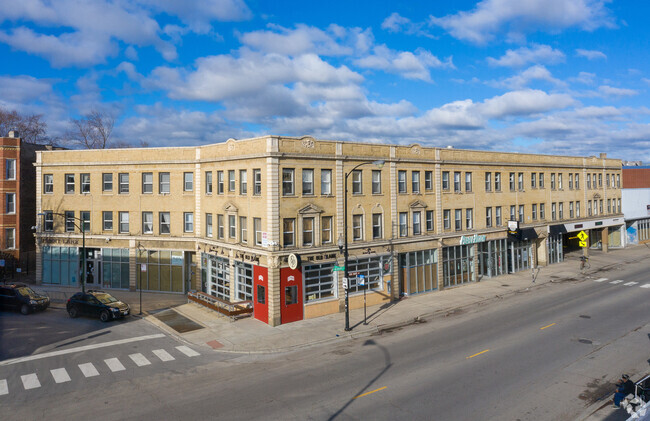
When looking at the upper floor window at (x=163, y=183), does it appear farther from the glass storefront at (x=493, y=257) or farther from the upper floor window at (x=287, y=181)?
the glass storefront at (x=493, y=257)

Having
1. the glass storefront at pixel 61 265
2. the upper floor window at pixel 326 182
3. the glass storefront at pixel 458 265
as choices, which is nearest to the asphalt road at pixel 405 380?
the upper floor window at pixel 326 182

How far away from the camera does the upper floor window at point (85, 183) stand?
37500mm

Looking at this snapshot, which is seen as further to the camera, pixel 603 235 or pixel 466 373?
pixel 603 235

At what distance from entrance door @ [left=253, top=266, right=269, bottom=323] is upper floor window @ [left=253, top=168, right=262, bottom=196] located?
481 centimetres

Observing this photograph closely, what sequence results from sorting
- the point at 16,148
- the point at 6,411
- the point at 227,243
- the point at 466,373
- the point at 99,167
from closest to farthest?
1. the point at 6,411
2. the point at 466,373
3. the point at 227,243
4. the point at 99,167
5. the point at 16,148

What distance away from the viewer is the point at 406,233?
33.2 m

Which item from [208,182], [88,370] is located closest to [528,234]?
[208,182]

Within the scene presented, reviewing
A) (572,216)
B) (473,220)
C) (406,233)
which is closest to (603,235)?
(572,216)

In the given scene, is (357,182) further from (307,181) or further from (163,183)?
(163,183)

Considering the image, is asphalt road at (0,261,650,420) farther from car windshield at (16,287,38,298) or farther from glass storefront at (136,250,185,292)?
glass storefront at (136,250,185,292)

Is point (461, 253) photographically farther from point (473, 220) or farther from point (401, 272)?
point (401, 272)

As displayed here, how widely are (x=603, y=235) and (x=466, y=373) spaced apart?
47.4 m

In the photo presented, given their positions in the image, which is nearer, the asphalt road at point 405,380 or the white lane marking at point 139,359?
the asphalt road at point 405,380

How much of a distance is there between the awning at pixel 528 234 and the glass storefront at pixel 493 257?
180 centimetres
